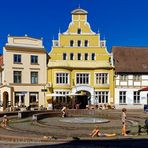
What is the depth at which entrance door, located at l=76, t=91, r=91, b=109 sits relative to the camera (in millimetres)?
52375

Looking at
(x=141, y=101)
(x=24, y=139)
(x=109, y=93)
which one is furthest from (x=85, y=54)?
(x=24, y=139)

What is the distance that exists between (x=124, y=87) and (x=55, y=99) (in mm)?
9821

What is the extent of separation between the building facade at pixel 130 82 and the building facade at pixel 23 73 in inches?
405

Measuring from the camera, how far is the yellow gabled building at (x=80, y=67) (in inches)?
2034

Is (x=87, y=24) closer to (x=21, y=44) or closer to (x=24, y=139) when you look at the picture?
(x=21, y=44)

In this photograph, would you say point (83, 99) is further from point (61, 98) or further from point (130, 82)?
point (130, 82)

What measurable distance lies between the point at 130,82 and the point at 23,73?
14.9 meters

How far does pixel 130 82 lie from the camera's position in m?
52.7

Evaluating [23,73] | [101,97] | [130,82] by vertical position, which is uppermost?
[23,73]

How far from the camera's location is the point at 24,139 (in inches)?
757

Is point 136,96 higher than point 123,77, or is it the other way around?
point 123,77

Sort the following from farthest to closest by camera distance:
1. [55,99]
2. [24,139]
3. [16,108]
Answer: [55,99] < [16,108] < [24,139]

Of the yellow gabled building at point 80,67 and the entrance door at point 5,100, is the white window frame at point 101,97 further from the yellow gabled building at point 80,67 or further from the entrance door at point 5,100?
the entrance door at point 5,100

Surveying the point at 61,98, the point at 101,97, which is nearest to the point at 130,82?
the point at 101,97
